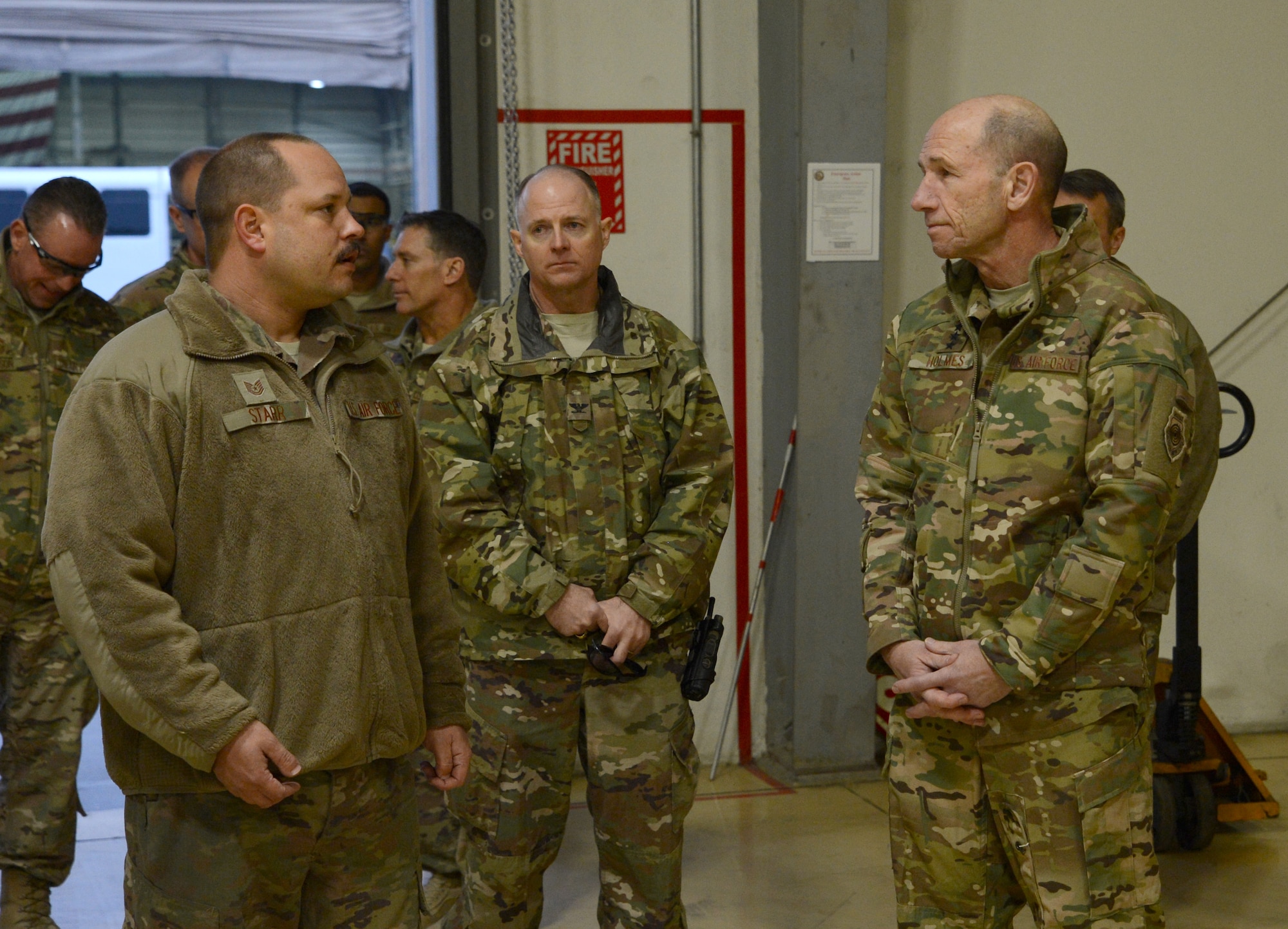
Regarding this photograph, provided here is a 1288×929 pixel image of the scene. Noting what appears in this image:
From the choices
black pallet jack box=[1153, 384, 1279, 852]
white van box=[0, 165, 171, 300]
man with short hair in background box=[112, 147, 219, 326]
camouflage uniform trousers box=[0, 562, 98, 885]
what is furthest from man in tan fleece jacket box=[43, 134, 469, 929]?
white van box=[0, 165, 171, 300]

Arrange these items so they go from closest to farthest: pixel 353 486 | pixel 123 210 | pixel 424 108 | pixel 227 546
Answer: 1. pixel 227 546
2. pixel 353 486
3. pixel 424 108
4. pixel 123 210

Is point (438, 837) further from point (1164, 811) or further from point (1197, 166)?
Result: point (1197, 166)

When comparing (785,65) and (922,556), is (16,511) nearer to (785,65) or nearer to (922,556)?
(922,556)

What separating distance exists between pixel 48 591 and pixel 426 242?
139 cm

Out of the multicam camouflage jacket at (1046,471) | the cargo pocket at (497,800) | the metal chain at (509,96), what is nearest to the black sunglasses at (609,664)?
the cargo pocket at (497,800)

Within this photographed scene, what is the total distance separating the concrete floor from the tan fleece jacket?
5.54ft

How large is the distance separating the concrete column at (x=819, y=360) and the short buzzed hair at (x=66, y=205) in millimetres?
2179

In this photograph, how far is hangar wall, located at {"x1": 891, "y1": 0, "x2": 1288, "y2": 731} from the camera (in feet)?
14.9

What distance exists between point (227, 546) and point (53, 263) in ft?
6.09

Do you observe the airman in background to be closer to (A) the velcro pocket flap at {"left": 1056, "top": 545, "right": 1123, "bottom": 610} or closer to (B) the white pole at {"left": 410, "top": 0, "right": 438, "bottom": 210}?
(B) the white pole at {"left": 410, "top": 0, "right": 438, "bottom": 210}

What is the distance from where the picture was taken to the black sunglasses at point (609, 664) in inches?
105

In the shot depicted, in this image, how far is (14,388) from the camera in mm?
3369

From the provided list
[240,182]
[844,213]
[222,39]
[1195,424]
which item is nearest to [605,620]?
[240,182]

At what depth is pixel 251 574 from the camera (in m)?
1.89
